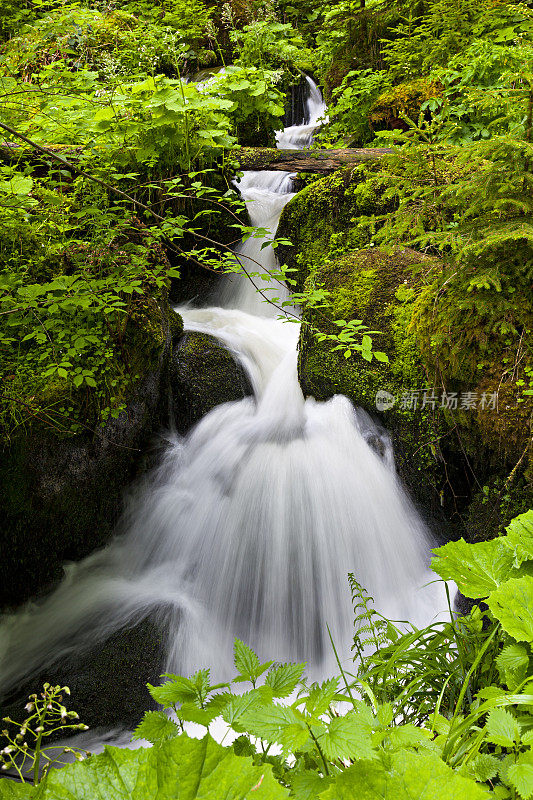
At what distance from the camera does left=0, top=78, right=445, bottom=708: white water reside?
3277 mm

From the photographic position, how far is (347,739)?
2.67 ft

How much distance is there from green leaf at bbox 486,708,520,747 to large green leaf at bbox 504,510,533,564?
435 millimetres

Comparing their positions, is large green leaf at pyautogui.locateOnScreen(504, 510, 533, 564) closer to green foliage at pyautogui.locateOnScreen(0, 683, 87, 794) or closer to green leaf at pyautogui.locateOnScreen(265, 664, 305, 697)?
green leaf at pyautogui.locateOnScreen(265, 664, 305, 697)

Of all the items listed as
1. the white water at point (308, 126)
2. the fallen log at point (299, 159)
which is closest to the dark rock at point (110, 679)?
the fallen log at point (299, 159)

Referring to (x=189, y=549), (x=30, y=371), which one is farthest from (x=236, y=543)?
(x=30, y=371)

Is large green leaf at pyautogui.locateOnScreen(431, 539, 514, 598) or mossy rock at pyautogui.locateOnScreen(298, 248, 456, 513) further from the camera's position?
mossy rock at pyautogui.locateOnScreen(298, 248, 456, 513)

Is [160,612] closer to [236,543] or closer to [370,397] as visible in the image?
[236,543]

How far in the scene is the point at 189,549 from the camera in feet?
12.6

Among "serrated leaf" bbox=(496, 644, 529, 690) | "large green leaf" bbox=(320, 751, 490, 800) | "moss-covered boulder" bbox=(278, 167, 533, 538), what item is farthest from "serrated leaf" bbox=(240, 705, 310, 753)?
"moss-covered boulder" bbox=(278, 167, 533, 538)

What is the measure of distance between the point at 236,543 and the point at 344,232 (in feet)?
12.8

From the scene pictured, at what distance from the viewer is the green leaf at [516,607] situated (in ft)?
3.25

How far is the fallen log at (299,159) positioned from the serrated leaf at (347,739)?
619cm

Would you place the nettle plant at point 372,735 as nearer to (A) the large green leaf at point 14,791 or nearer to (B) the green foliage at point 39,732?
(A) the large green leaf at point 14,791

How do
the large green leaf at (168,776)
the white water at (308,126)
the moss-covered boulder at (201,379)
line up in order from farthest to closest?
the white water at (308,126), the moss-covered boulder at (201,379), the large green leaf at (168,776)
